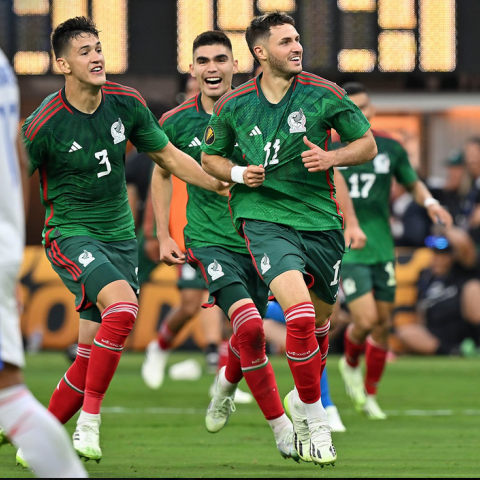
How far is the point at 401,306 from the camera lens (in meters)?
15.1

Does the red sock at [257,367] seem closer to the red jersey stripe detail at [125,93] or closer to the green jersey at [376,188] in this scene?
the red jersey stripe detail at [125,93]

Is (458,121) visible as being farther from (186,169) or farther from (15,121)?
(15,121)

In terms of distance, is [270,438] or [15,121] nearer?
[15,121]

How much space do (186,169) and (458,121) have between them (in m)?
13.4

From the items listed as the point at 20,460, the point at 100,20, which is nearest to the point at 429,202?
the point at 20,460

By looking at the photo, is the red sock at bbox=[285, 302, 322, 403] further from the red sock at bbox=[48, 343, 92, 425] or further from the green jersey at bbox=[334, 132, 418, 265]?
the green jersey at bbox=[334, 132, 418, 265]

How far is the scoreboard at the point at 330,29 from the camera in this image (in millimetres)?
14281

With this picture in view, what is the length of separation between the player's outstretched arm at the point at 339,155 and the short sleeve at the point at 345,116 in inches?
1.7

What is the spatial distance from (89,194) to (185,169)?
66 centimetres

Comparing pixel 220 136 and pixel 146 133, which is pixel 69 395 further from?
pixel 220 136

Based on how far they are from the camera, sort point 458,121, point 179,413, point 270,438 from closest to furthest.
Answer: point 270,438 → point 179,413 → point 458,121

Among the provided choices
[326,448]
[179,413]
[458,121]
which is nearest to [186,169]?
Result: [326,448]

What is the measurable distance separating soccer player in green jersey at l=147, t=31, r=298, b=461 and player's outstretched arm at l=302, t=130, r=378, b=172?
827 millimetres

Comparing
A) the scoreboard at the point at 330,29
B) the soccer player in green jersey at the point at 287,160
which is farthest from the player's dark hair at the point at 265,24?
the scoreboard at the point at 330,29
